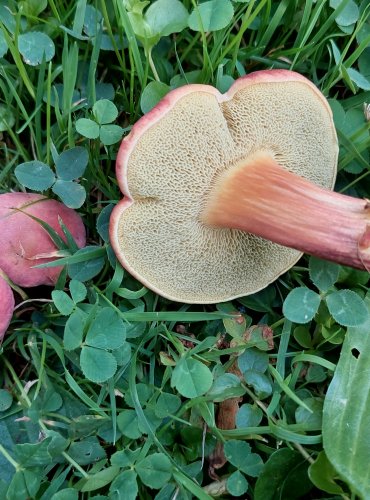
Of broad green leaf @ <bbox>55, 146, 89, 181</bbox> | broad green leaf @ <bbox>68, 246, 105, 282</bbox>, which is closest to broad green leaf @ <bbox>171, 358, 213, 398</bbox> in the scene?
broad green leaf @ <bbox>68, 246, 105, 282</bbox>

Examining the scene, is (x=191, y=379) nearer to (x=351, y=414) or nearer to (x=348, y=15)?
(x=351, y=414)

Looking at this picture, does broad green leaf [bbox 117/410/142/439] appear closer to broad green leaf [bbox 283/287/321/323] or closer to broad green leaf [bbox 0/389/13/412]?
broad green leaf [bbox 0/389/13/412]

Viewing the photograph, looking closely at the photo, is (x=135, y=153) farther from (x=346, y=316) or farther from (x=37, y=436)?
(x=37, y=436)

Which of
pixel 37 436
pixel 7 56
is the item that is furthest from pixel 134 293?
pixel 7 56

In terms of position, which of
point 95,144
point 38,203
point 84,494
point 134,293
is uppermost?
point 95,144

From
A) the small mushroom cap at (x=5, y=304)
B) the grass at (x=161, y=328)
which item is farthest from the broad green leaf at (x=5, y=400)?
the small mushroom cap at (x=5, y=304)

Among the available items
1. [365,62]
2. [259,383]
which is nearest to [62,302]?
[259,383]
